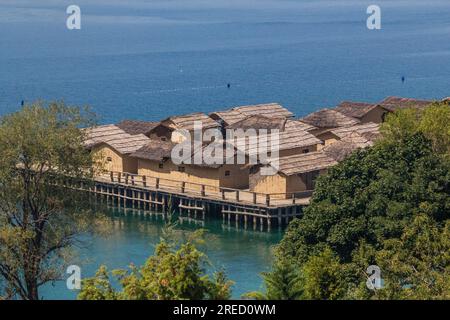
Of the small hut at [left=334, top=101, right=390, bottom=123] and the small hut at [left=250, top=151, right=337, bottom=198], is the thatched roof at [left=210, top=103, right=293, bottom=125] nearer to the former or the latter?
the small hut at [left=334, top=101, right=390, bottom=123]

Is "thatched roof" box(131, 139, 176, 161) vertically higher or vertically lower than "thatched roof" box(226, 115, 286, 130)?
lower

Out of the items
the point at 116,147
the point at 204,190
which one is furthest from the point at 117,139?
the point at 204,190

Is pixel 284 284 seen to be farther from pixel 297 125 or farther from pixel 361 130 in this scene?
pixel 297 125

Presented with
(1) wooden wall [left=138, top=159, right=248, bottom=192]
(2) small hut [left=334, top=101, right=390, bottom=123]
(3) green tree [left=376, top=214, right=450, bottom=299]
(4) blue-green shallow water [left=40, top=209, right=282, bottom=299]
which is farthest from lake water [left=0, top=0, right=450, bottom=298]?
(2) small hut [left=334, top=101, right=390, bottom=123]

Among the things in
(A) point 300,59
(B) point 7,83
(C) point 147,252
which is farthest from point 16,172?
(A) point 300,59

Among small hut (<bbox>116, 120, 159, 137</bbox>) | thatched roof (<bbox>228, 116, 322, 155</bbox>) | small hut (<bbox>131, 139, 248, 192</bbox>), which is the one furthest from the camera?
small hut (<bbox>116, 120, 159, 137</bbox>)

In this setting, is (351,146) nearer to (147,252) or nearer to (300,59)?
(147,252)
